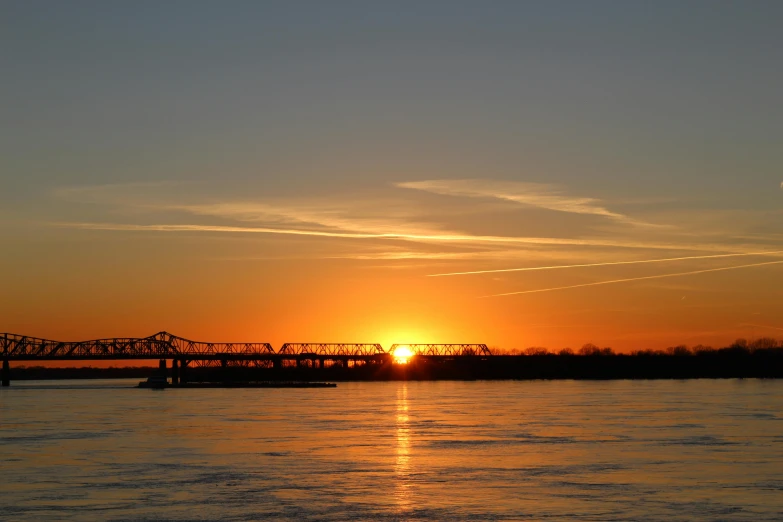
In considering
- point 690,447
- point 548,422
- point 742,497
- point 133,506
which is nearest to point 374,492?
point 133,506

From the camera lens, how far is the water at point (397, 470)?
3497cm

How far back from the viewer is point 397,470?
1839 inches

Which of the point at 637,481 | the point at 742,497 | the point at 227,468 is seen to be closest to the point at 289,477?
the point at 227,468

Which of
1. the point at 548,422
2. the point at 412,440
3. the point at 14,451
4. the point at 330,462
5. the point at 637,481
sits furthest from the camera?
the point at 548,422

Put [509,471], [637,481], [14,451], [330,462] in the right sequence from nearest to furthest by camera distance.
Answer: [637,481], [509,471], [330,462], [14,451]

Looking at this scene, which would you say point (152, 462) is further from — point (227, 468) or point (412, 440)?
point (412, 440)

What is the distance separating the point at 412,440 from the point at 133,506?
30.3 m

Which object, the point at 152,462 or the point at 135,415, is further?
the point at 135,415

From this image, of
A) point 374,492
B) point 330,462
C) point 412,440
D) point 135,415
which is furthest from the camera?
point 135,415

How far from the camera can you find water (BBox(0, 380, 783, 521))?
115ft

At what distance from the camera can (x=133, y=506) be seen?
117 feet

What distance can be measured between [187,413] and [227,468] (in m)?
57.6

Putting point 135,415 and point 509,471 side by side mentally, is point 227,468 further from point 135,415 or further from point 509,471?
point 135,415

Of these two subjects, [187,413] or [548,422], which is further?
[187,413]
